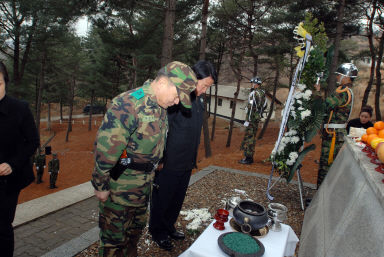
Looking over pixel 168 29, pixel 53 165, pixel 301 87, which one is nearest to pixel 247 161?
pixel 301 87

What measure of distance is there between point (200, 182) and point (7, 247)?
166 inches

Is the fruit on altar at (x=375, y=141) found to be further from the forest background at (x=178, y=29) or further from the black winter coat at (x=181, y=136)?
the forest background at (x=178, y=29)

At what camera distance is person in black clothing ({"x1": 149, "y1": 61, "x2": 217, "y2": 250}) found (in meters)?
3.19

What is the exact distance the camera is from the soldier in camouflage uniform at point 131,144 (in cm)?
222

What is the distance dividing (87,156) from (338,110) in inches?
770

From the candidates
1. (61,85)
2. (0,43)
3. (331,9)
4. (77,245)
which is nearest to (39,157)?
(0,43)

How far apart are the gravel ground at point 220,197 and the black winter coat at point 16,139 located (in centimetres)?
135

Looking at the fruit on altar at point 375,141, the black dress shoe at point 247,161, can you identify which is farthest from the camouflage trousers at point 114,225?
the black dress shoe at point 247,161

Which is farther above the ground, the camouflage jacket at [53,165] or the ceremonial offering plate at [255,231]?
the ceremonial offering plate at [255,231]

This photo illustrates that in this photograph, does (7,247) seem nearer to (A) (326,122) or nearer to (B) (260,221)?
(B) (260,221)

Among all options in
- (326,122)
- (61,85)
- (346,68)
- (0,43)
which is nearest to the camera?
(346,68)

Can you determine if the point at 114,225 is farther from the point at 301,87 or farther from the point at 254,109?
the point at 254,109

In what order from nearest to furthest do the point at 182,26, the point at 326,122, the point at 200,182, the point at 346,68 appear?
the point at 346,68 < the point at 326,122 < the point at 200,182 < the point at 182,26

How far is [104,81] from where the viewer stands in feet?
95.2
